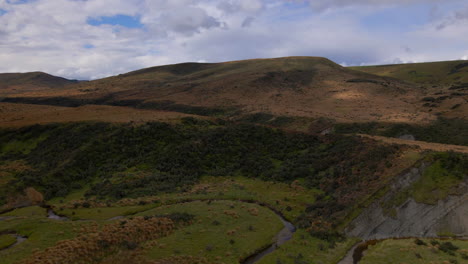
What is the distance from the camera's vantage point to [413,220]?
30953 mm

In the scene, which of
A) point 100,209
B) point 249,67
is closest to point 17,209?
point 100,209

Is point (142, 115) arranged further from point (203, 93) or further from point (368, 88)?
point (368, 88)

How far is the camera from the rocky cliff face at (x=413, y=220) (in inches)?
1175

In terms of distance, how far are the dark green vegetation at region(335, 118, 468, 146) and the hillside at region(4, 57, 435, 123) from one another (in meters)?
5.22

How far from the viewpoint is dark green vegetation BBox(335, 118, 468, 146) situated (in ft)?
204

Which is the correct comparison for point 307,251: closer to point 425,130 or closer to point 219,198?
point 219,198

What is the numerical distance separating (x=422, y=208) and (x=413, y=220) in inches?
59.5

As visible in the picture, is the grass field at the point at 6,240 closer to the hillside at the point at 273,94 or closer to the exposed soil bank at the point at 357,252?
the exposed soil bank at the point at 357,252

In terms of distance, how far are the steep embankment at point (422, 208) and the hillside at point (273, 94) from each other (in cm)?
4471

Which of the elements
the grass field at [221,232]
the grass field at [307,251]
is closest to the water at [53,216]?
the grass field at [221,232]

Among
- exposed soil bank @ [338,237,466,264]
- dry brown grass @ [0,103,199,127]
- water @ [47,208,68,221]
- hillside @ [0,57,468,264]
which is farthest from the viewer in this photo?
dry brown grass @ [0,103,199,127]

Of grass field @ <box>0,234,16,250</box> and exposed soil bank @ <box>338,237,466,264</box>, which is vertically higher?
grass field @ <box>0,234,16,250</box>

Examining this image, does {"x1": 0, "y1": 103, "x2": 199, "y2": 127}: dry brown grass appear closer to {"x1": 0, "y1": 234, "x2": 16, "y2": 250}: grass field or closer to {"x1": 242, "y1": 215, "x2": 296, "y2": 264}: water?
{"x1": 0, "y1": 234, "x2": 16, "y2": 250}: grass field

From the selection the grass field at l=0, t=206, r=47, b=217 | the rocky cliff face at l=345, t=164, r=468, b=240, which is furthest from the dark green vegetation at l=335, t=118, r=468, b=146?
the grass field at l=0, t=206, r=47, b=217
